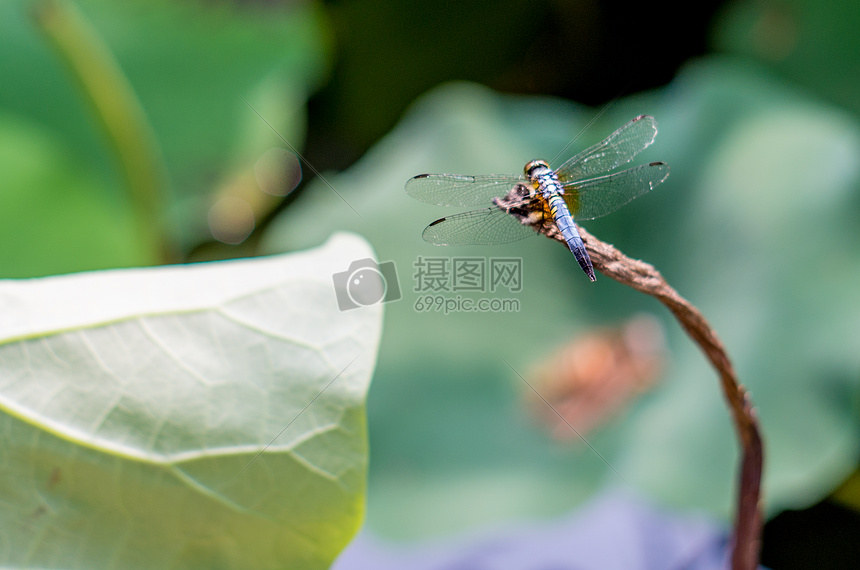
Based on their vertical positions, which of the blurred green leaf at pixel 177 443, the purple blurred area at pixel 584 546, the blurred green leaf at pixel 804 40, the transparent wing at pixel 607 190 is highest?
the blurred green leaf at pixel 804 40

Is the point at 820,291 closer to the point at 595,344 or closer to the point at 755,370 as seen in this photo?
the point at 755,370

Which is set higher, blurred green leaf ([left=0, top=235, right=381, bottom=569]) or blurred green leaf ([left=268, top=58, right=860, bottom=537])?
blurred green leaf ([left=0, top=235, right=381, bottom=569])

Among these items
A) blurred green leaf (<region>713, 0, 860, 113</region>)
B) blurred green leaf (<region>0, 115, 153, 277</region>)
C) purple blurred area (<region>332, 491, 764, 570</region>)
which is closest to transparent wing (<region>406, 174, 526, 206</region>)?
purple blurred area (<region>332, 491, 764, 570</region>)

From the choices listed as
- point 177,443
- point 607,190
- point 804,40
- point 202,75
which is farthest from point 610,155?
point 202,75

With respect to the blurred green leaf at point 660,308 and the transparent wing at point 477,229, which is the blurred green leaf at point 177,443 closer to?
the transparent wing at point 477,229

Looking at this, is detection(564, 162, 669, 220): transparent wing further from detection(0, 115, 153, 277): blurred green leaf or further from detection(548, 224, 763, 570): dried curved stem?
detection(0, 115, 153, 277): blurred green leaf

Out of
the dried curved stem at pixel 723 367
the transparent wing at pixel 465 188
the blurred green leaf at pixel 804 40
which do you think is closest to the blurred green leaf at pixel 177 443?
Answer: the dried curved stem at pixel 723 367

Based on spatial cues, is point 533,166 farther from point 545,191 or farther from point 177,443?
point 177,443

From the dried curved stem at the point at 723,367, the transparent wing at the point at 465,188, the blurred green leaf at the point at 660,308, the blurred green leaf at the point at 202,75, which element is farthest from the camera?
the blurred green leaf at the point at 202,75
